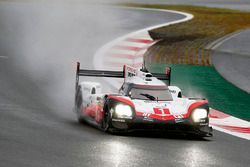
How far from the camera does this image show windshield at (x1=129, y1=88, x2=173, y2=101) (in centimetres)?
1789

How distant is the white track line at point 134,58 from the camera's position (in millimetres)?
19117

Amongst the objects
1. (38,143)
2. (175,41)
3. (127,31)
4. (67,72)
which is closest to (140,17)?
(127,31)

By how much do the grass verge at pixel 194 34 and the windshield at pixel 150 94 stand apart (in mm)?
10847

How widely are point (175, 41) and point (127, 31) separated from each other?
11.7 ft

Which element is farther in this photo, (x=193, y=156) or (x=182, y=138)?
(x=182, y=138)

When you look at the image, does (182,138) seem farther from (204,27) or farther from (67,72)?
(204,27)

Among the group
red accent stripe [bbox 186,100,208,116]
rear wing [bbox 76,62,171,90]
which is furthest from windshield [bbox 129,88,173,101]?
rear wing [bbox 76,62,171,90]

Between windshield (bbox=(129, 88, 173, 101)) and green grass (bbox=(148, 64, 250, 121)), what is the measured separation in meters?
2.93

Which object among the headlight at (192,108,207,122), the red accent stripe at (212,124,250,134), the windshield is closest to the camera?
the headlight at (192,108,207,122)

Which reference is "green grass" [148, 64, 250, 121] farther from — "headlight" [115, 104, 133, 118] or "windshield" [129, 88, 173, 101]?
"headlight" [115, 104, 133, 118]

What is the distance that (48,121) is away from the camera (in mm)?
18500

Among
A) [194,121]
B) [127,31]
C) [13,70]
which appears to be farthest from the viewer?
[127,31]

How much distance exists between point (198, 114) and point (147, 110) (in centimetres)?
100

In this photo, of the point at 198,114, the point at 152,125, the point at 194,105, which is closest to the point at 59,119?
the point at 152,125
